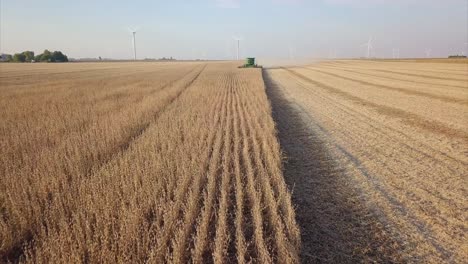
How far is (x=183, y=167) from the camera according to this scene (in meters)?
5.86

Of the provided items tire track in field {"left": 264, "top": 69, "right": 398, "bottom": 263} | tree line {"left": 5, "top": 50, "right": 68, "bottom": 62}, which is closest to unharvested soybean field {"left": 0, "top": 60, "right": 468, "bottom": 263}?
tire track in field {"left": 264, "top": 69, "right": 398, "bottom": 263}

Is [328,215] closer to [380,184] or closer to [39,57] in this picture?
[380,184]

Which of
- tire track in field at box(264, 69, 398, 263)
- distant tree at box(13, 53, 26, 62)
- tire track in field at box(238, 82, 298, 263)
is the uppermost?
distant tree at box(13, 53, 26, 62)

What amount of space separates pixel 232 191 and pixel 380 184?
2758 millimetres

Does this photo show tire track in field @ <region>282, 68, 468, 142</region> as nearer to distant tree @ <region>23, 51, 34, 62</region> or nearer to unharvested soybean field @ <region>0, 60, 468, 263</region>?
unharvested soybean field @ <region>0, 60, 468, 263</region>

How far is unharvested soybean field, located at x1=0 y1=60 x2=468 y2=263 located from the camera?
374 centimetres

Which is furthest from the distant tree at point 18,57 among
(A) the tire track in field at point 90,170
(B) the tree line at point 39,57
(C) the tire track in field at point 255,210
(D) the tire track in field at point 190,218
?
(C) the tire track in field at point 255,210

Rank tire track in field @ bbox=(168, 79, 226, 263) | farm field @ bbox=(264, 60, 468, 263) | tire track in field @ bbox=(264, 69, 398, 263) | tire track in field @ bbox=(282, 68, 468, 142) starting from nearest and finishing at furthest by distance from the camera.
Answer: tire track in field @ bbox=(168, 79, 226, 263) → tire track in field @ bbox=(264, 69, 398, 263) → farm field @ bbox=(264, 60, 468, 263) → tire track in field @ bbox=(282, 68, 468, 142)

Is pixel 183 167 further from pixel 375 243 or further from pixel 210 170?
pixel 375 243

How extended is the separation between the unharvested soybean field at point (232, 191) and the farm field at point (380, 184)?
0.08 feet

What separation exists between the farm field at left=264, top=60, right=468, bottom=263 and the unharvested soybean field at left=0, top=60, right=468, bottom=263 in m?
0.03

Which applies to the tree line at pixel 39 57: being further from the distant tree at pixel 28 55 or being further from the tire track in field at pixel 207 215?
the tire track in field at pixel 207 215

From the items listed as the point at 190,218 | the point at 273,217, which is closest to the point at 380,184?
the point at 273,217

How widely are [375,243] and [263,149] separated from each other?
144 inches
